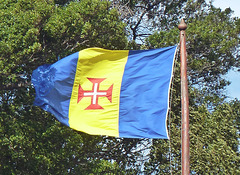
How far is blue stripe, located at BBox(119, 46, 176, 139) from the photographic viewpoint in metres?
7.88

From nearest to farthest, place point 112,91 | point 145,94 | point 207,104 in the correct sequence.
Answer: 1. point 145,94
2. point 112,91
3. point 207,104

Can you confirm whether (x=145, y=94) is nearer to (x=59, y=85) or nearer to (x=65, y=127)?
(x=59, y=85)

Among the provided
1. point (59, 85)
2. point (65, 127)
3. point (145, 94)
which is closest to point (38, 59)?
point (65, 127)

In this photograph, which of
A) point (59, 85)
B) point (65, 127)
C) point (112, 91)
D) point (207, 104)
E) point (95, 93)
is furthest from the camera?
point (207, 104)

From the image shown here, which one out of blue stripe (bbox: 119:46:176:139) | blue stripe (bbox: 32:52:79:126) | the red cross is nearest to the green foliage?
blue stripe (bbox: 32:52:79:126)

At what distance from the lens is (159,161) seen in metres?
17.9

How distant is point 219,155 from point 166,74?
20.3ft

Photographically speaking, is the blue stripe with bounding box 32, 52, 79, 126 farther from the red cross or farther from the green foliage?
the green foliage

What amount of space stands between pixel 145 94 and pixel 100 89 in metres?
0.97

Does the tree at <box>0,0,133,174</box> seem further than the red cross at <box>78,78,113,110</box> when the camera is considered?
Yes

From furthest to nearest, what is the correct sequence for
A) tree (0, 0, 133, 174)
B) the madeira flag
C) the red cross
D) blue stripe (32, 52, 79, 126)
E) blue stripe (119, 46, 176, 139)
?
tree (0, 0, 133, 174) → blue stripe (32, 52, 79, 126) → the red cross → the madeira flag → blue stripe (119, 46, 176, 139)

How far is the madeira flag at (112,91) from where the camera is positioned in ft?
26.3

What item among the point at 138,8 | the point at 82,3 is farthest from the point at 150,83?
the point at 138,8

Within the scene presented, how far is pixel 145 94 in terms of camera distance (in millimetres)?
8219
